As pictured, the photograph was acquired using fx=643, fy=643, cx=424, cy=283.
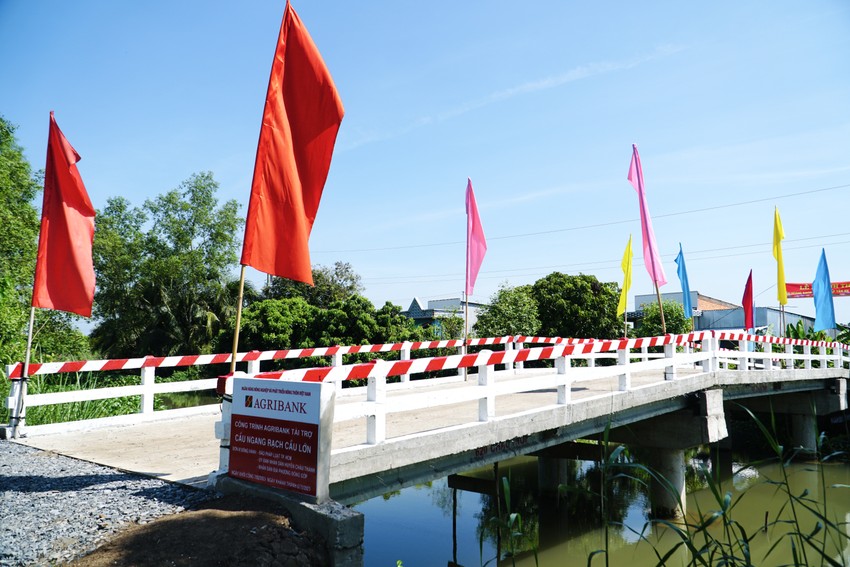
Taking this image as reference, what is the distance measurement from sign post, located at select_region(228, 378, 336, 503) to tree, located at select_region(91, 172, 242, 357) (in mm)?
35198

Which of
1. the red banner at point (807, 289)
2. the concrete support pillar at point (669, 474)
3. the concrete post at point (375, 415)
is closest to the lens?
the concrete post at point (375, 415)

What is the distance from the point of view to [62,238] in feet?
30.6

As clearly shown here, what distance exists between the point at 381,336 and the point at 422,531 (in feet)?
51.5

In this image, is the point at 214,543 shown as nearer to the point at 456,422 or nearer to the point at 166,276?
the point at 456,422

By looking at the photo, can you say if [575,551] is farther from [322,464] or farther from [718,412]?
[322,464]

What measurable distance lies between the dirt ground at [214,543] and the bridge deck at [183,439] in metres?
1.18

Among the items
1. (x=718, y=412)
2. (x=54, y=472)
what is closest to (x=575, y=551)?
(x=718, y=412)

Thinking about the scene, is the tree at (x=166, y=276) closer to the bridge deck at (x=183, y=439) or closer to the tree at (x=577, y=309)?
the tree at (x=577, y=309)

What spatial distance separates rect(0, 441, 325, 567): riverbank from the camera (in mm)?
4750

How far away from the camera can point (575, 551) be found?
1201 centimetres

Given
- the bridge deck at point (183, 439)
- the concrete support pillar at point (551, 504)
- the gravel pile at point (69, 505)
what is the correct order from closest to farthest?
the gravel pile at point (69, 505), the bridge deck at point (183, 439), the concrete support pillar at point (551, 504)

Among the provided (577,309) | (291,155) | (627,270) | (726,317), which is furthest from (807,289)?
(291,155)

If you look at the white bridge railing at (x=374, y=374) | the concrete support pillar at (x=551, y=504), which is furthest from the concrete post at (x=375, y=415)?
the concrete support pillar at (x=551, y=504)

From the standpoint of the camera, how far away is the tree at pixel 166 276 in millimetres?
40969
